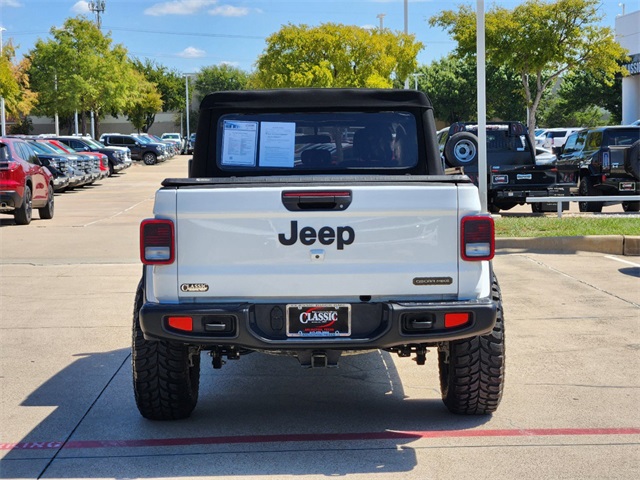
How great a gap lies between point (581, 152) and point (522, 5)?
11148 millimetres

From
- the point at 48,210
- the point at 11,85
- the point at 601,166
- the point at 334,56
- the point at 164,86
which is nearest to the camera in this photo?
the point at 601,166

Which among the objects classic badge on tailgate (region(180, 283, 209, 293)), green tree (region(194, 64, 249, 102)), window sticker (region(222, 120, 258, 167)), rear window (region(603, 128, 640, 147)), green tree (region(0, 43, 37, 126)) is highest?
→ green tree (region(194, 64, 249, 102))

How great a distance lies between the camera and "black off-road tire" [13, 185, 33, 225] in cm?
1903

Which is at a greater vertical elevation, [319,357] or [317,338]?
[317,338]

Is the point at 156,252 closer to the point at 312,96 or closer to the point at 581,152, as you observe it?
the point at 312,96

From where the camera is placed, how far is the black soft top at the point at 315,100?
689 centimetres

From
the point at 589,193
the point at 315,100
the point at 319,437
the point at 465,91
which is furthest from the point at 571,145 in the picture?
the point at 465,91

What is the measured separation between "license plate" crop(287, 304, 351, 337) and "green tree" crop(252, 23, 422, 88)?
40069mm

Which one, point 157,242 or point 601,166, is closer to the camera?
point 157,242

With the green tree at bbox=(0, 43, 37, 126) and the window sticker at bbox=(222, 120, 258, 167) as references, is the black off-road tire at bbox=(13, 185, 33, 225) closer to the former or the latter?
the window sticker at bbox=(222, 120, 258, 167)

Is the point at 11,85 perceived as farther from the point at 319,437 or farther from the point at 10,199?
the point at 319,437

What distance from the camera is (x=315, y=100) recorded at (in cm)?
700

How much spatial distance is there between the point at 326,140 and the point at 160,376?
2.09 meters

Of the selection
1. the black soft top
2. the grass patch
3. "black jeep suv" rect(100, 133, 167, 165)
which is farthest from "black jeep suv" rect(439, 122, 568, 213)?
"black jeep suv" rect(100, 133, 167, 165)
